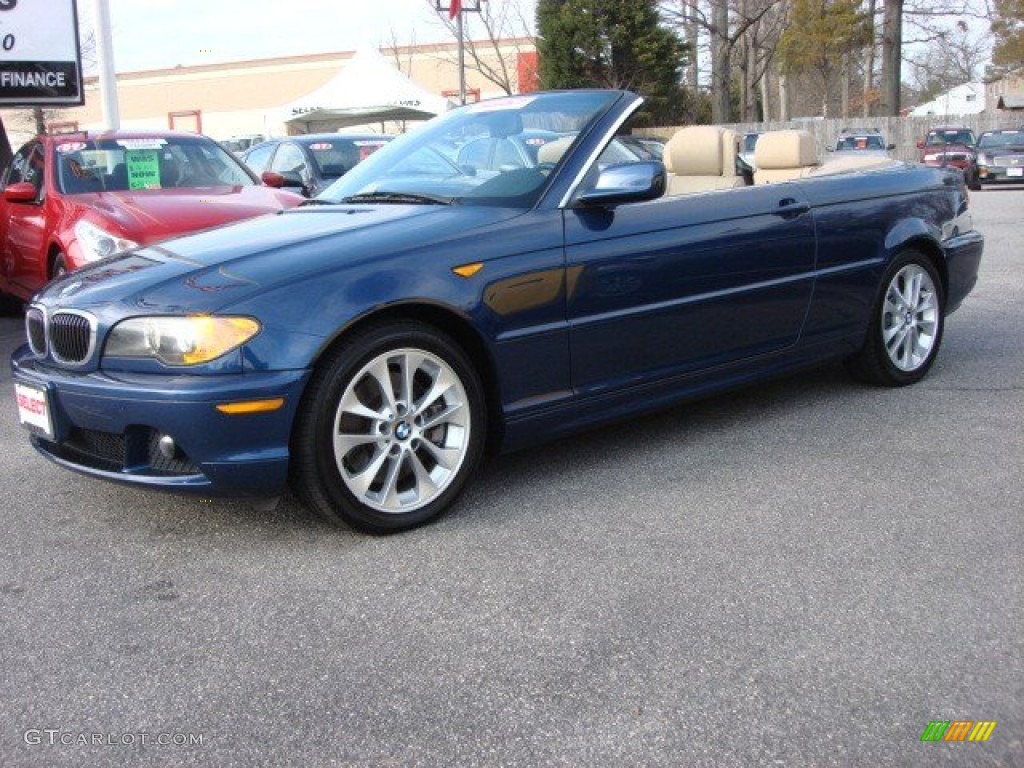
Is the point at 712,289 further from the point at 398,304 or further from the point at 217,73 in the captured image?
the point at 217,73

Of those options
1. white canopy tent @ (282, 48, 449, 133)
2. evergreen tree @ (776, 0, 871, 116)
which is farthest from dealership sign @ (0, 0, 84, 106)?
evergreen tree @ (776, 0, 871, 116)

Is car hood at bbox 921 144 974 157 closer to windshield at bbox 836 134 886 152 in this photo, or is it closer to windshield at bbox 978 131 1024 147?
windshield at bbox 978 131 1024 147

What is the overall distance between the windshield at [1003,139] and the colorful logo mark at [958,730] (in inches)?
1091

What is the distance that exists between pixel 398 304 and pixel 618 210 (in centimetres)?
105

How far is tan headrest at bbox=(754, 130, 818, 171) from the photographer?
224 inches

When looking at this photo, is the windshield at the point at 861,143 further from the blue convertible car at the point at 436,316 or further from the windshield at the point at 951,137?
the blue convertible car at the point at 436,316

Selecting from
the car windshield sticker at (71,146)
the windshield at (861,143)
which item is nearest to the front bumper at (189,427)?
the car windshield sticker at (71,146)

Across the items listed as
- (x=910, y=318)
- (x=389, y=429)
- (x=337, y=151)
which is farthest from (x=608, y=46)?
(x=389, y=429)

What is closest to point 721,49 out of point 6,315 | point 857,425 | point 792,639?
point 6,315

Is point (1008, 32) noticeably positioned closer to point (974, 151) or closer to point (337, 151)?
point (974, 151)

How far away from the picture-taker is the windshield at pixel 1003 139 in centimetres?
2702

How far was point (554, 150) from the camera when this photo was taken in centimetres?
424

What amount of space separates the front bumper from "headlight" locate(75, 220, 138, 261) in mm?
3556

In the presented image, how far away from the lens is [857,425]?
481 cm
